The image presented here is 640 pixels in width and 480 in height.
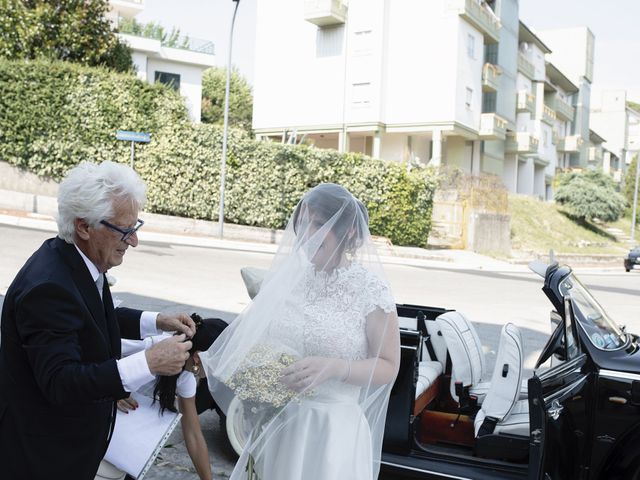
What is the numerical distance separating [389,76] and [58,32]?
17.1 meters

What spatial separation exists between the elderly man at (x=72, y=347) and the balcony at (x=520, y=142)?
41873 millimetres

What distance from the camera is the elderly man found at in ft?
6.48

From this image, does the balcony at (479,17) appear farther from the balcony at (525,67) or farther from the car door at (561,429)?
the car door at (561,429)

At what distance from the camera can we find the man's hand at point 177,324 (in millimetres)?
2646

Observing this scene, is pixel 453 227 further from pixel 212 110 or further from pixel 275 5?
pixel 212 110

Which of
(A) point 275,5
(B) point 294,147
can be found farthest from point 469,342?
(A) point 275,5

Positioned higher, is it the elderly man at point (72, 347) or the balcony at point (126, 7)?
the balcony at point (126, 7)

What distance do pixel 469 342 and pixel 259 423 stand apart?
2090mm

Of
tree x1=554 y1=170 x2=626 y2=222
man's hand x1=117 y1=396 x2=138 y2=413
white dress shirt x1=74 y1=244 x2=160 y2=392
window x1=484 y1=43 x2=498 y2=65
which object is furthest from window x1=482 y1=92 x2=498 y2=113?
white dress shirt x1=74 y1=244 x2=160 y2=392

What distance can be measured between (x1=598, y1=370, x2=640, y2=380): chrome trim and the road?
2458 millimetres

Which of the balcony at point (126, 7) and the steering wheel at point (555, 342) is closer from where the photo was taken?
the steering wheel at point (555, 342)

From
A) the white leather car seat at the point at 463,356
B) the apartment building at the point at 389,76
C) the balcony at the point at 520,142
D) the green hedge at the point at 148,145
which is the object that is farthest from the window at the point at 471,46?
the white leather car seat at the point at 463,356

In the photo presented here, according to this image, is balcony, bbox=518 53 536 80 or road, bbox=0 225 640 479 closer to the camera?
road, bbox=0 225 640 479

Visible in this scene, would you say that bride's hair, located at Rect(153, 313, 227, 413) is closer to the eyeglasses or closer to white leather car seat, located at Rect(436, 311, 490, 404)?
the eyeglasses
